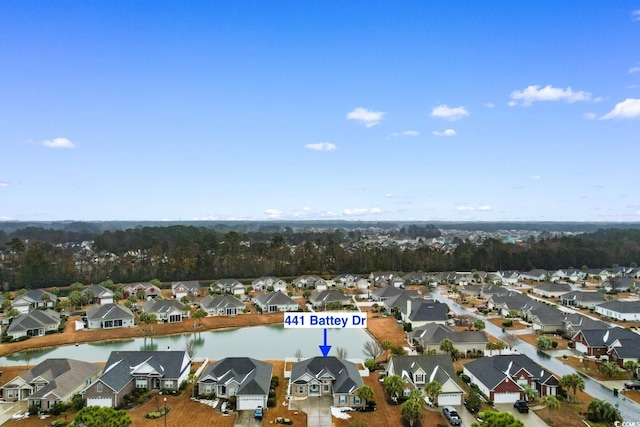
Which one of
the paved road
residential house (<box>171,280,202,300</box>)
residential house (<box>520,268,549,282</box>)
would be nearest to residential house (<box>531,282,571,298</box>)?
residential house (<box>520,268,549,282</box>)

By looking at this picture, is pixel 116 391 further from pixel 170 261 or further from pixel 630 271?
pixel 630 271

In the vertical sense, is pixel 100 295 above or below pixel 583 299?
below

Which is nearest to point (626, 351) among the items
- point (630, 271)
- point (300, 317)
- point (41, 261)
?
point (300, 317)

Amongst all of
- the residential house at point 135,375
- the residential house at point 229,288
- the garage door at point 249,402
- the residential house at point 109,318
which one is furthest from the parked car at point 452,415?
the residential house at point 229,288

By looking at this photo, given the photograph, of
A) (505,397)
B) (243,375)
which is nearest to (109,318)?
→ (243,375)

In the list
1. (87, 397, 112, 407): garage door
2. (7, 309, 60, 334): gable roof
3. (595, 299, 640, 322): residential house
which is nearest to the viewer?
(87, 397, 112, 407): garage door

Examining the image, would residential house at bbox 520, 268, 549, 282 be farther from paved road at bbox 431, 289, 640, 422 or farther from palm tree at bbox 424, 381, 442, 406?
palm tree at bbox 424, 381, 442, 406

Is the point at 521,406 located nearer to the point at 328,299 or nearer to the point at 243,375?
the point at 243,375
